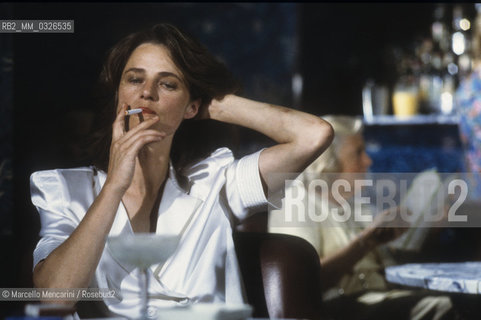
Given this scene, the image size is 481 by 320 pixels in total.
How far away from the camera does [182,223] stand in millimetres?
2008

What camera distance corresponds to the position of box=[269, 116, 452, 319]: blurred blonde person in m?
2.85

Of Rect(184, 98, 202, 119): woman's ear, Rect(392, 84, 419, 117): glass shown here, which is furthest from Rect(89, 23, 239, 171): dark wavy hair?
Rect(392, 84, 419, 117): glass

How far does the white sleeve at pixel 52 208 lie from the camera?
185 centimetres

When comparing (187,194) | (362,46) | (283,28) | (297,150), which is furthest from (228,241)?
(362,46)

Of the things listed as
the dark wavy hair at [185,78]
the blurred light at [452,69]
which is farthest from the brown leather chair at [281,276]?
the blurred light at [452,69]

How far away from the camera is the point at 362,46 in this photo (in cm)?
475

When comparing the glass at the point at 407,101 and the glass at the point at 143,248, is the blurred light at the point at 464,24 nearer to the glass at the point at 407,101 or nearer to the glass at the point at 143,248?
the glass at the point at 407,101

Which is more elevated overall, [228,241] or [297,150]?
[297,150]

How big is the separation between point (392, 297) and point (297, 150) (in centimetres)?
111

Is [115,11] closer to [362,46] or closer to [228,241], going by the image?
[362,46]

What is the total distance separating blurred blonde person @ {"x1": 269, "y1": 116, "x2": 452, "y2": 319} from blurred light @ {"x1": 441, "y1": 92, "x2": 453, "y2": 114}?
1.62 metres

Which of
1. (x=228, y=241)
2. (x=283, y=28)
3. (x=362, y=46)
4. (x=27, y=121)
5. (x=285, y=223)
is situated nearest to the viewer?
(x=228, y=241)

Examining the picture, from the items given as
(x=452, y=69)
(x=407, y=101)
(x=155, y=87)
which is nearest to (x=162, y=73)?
(x=155, y=87)

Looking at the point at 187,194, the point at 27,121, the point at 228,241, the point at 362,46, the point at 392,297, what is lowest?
the point at 392,297
